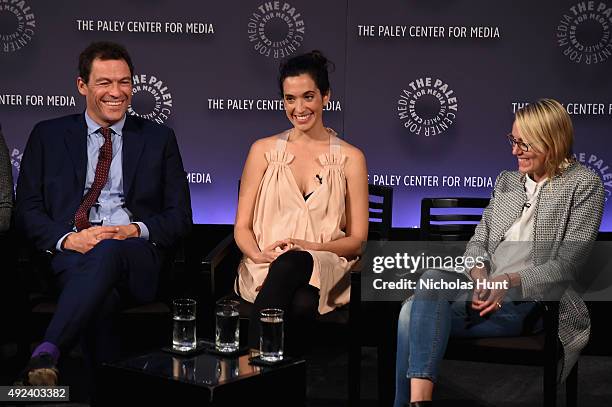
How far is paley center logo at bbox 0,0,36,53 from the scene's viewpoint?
17.2ft

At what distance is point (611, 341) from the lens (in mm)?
5137

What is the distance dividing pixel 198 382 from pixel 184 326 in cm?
37

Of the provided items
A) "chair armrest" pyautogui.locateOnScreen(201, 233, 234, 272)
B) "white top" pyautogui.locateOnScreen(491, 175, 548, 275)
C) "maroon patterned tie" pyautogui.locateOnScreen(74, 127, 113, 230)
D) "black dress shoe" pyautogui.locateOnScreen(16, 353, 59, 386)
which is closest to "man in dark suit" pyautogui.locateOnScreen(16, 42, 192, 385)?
"maroon patterned tie" pyautogui.locateOnScreen(74, 127, 113, 230)

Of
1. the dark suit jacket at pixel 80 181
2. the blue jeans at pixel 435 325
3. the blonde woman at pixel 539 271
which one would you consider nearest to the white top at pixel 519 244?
the blonde woman at pixel 539 271

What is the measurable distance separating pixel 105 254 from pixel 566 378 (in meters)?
1.83

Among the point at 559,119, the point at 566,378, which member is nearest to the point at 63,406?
the point at 566,378

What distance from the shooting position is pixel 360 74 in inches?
209

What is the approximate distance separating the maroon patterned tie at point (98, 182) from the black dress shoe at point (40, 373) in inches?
33.0

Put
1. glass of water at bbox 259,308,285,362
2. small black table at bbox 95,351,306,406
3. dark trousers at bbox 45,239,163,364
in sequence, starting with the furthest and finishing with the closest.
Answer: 1. dark trousers at bbox 45,239,163,364
2. glass of water at bbox 259,308,285,362
3. small black table at bbox 95,351,306,406

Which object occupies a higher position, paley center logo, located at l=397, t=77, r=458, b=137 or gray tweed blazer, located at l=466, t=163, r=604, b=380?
paley center logo, located at l=397, t=77, r=458, b=137

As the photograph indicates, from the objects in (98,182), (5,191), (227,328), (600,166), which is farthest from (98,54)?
Result: (600,166)

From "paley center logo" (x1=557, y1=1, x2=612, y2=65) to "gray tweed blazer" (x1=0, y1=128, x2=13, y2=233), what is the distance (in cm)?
295

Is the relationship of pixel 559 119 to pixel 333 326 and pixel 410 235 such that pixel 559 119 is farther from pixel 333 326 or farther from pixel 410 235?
pixel 410 235

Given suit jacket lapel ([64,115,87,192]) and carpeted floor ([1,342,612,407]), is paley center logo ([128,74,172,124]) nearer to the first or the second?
suit jacket lapel ([64,115,87,192])
